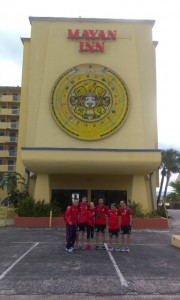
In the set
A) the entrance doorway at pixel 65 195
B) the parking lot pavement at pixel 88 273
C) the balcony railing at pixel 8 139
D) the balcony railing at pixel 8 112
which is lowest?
the parking lot pavement at pixel 88 273

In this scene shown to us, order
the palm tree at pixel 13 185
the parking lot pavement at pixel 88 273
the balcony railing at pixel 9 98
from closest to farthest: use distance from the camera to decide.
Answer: the parking lot pavement at pixel 88 273, the palm tree at pixel 13 185, the balcony railing at pixel 9 98

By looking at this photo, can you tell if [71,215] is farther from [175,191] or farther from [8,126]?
[175,191]

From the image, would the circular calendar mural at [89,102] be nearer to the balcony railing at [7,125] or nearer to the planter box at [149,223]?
the planter box at [149,223]

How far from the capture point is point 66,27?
28.2m

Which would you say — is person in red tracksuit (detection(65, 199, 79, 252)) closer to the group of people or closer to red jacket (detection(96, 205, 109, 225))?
the group of people

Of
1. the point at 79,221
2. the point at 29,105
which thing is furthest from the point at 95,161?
the point at 79,221

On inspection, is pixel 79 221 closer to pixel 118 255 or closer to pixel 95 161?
pixel 118 255

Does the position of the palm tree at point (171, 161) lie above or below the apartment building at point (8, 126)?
below

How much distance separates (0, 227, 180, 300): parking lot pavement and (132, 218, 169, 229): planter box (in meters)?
8.85

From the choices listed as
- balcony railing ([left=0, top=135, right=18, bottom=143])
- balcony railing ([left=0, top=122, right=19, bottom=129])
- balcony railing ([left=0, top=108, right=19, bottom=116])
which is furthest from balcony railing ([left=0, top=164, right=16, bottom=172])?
balcony railing ([left=0, top=108, right=19, bottom=116])

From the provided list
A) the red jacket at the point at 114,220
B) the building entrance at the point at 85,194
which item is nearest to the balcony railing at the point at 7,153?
the building entrance at the point at 85,194

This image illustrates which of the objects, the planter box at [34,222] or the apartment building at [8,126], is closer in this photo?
the planter box at [34,222]

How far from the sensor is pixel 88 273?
886 centimetres

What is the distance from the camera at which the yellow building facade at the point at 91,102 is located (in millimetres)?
25688
